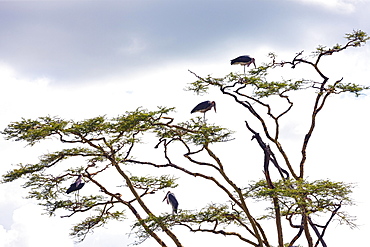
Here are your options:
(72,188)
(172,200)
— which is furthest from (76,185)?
(172,200)

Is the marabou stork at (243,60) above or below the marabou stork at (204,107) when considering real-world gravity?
above

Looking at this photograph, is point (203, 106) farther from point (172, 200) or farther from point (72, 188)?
point (72, 188)

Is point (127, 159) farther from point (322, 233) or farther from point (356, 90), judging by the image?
point (356, 90)

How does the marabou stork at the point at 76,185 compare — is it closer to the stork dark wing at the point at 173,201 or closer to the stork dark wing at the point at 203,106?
the stork dark wing at the point at 173,201

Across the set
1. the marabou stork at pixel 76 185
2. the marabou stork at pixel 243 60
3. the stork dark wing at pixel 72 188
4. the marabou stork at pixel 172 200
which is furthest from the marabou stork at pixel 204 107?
the stork dark wing at pixel 72 188

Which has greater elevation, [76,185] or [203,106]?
[203,106]

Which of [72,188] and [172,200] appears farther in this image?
[72,188]

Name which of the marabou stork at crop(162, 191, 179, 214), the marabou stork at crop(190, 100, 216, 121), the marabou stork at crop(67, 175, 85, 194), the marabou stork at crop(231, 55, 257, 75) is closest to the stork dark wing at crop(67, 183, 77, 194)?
the marabou stork at crop(67, 175, 85, 194)

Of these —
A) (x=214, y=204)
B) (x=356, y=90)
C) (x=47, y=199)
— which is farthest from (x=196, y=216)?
(x=356, y=90)

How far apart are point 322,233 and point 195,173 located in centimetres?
297

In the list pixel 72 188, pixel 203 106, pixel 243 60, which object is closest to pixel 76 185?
pixel 72 188

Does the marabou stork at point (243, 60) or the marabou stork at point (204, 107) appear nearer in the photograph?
the marabou stork at point (204, 107)

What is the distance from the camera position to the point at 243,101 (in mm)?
11789

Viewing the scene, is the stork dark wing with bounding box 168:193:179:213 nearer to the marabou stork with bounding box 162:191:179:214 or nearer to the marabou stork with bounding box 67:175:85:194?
the marabou stork with bounding box 162:191:179:214
